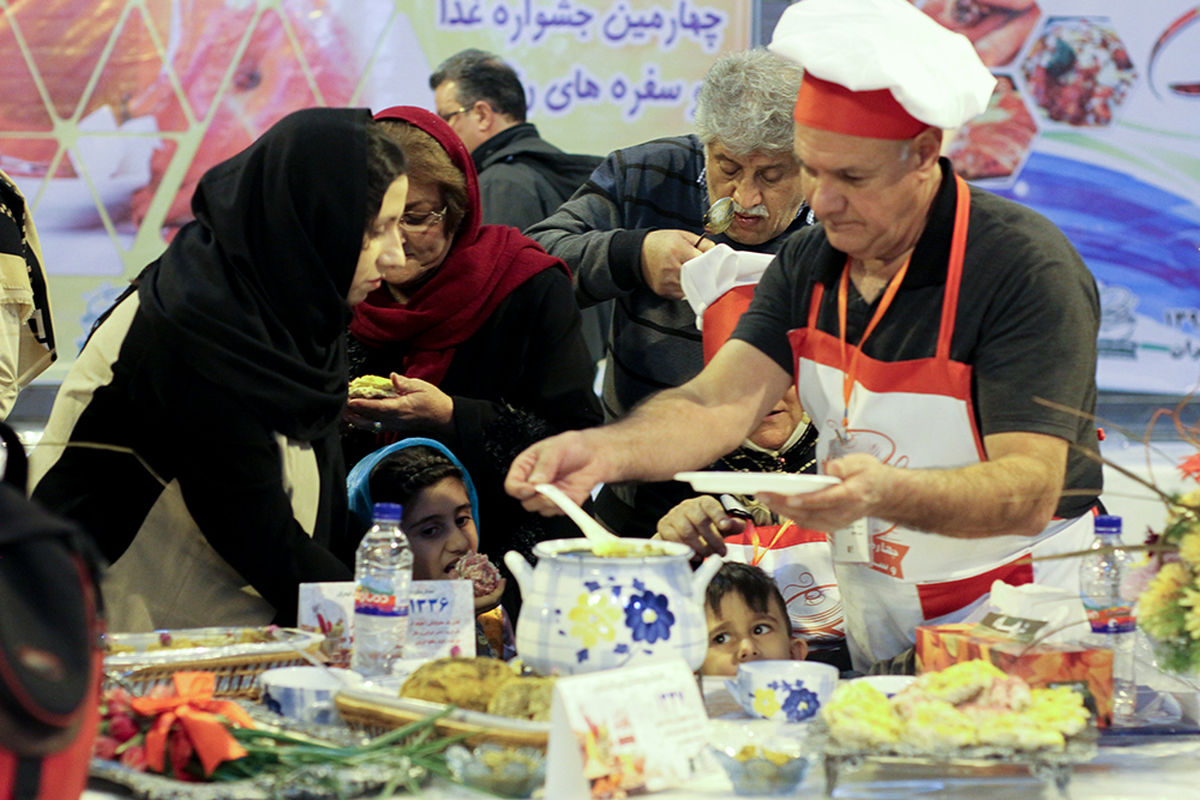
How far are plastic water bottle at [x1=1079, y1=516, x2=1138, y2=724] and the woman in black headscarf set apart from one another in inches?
47.3

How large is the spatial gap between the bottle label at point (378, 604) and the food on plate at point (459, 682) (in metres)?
0.13

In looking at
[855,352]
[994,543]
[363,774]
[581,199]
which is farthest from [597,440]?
[581,199]

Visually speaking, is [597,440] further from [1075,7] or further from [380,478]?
[1075,7]

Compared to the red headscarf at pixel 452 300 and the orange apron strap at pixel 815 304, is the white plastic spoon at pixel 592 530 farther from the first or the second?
the red headscarf at pixel 452 300

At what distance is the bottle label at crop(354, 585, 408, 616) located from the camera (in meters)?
1.71

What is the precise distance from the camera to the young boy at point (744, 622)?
7.15ft

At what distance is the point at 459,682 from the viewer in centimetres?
154

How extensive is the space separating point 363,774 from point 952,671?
0.70 metres

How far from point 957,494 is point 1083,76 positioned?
147 inches

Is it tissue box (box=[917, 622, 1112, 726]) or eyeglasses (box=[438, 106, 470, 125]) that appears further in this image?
eyeglasses (box=[438, 106, 470, 125])

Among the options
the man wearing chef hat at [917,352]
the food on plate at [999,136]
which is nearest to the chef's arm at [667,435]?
the man wearing chef hat at [917,352]

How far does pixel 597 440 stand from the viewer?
1.98m

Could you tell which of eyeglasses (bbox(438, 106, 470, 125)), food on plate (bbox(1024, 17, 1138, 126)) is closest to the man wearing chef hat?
eyeglasses (bbox(438, 106, 470, 125))

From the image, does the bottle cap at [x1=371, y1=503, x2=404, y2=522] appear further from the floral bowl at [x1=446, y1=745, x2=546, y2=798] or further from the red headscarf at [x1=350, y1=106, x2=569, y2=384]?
the red headscarf at [x1=350, y1=106, x2=569, y2=384]
